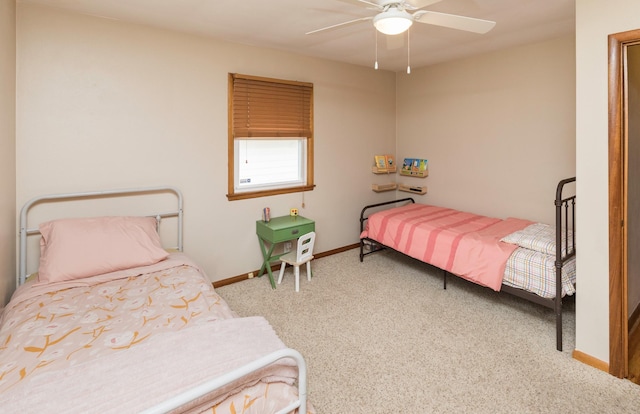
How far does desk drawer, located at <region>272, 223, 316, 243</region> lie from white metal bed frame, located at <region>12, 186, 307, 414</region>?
0.91 m

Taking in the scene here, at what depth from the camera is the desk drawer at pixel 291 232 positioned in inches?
137

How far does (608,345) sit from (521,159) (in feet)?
6.92

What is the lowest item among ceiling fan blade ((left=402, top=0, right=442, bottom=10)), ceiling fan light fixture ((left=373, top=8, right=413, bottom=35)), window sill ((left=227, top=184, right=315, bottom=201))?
window sill ((left=227, top=184, right=315, bottom=201))

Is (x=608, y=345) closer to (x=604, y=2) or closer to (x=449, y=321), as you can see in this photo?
(x=449, y=321)

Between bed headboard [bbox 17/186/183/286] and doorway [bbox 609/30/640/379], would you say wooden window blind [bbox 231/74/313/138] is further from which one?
doorway [bbox 609/30/640/379]

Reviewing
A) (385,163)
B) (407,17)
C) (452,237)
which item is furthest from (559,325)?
(385,163)

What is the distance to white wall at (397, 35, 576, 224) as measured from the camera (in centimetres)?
336

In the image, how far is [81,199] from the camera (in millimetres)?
2756

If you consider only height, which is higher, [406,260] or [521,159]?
[521,159]

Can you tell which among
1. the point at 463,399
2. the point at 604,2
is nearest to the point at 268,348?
the point at 463,399

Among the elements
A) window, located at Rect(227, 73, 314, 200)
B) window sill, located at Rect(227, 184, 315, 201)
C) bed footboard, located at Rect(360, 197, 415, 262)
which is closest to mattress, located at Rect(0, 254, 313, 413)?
window sill, located at Rect(227, 184, 315, 201)

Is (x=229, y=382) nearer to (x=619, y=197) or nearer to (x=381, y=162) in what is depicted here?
(x=619, y=197)

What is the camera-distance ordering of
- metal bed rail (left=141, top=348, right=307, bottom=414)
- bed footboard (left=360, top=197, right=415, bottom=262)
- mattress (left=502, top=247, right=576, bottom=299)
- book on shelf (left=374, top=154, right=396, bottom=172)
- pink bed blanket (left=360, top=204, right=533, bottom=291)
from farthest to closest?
book on shelf (left=374, top=154, right=396, bottom=172) → bed footboard (left=360, top=197, right=415, bottom=262) → pink bed blanket (left=360, top=204, right=533, bottom=291) → mattress (left=502, top=247, right=576, bottom=299) → metal bed rail (left=141, top=348, right=307, bottom=414)

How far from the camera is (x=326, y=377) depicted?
84.4 inches
